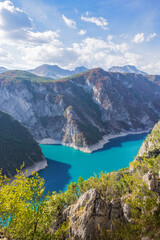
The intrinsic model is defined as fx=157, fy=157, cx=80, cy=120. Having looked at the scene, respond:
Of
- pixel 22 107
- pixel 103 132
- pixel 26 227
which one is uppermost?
pixel 22 107

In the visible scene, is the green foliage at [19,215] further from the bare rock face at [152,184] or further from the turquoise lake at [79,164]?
the turquoise lake at [79,164]

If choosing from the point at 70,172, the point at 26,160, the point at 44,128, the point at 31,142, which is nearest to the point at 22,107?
the point at 44,128

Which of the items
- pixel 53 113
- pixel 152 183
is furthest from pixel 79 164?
pixel 53 113

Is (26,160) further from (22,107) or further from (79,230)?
(22,107)

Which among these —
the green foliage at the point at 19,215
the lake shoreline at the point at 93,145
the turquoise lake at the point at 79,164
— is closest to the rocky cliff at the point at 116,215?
the green foliage at the point at 19,215

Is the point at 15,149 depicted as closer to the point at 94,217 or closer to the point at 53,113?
the point at 94,217

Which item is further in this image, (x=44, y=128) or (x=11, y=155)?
(x=44, y=128)

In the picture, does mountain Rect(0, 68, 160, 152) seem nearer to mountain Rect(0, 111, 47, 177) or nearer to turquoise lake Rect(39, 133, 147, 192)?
turquoise lake Rect(39, 133, 147, 192)
